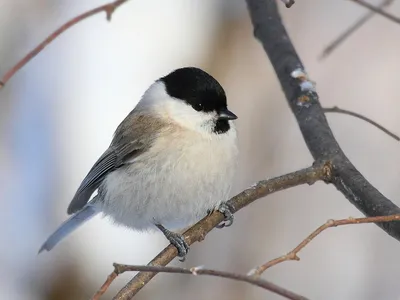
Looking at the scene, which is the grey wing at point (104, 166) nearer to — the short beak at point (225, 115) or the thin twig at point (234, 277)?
the short beak at point (225, 115)

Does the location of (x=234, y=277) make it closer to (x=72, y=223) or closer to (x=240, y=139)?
(x=72, y=223)

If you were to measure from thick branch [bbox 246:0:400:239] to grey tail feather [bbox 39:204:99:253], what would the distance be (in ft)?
1.98

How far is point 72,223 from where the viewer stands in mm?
1754

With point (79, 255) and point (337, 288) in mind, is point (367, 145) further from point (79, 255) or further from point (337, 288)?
point (79, 255)

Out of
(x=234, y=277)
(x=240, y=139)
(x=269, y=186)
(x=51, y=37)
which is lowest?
(x=234, y=277)

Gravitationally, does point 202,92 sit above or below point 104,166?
above

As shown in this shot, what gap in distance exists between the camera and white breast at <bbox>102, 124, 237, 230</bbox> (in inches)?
54.3

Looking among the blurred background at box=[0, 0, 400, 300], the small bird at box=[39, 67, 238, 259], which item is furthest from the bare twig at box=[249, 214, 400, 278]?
the blurred background at box=[0, 0, 400, 300]

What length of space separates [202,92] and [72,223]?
0.57 m

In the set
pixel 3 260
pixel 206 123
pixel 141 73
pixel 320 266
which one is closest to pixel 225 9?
pixel 141 73

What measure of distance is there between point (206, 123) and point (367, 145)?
143 cm

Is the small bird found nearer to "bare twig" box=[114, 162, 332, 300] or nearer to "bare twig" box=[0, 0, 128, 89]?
"bare twig" box=[114, 162, 332, 300]

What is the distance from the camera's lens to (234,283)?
247 cm

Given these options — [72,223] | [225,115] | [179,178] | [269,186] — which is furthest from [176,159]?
[72,223]
